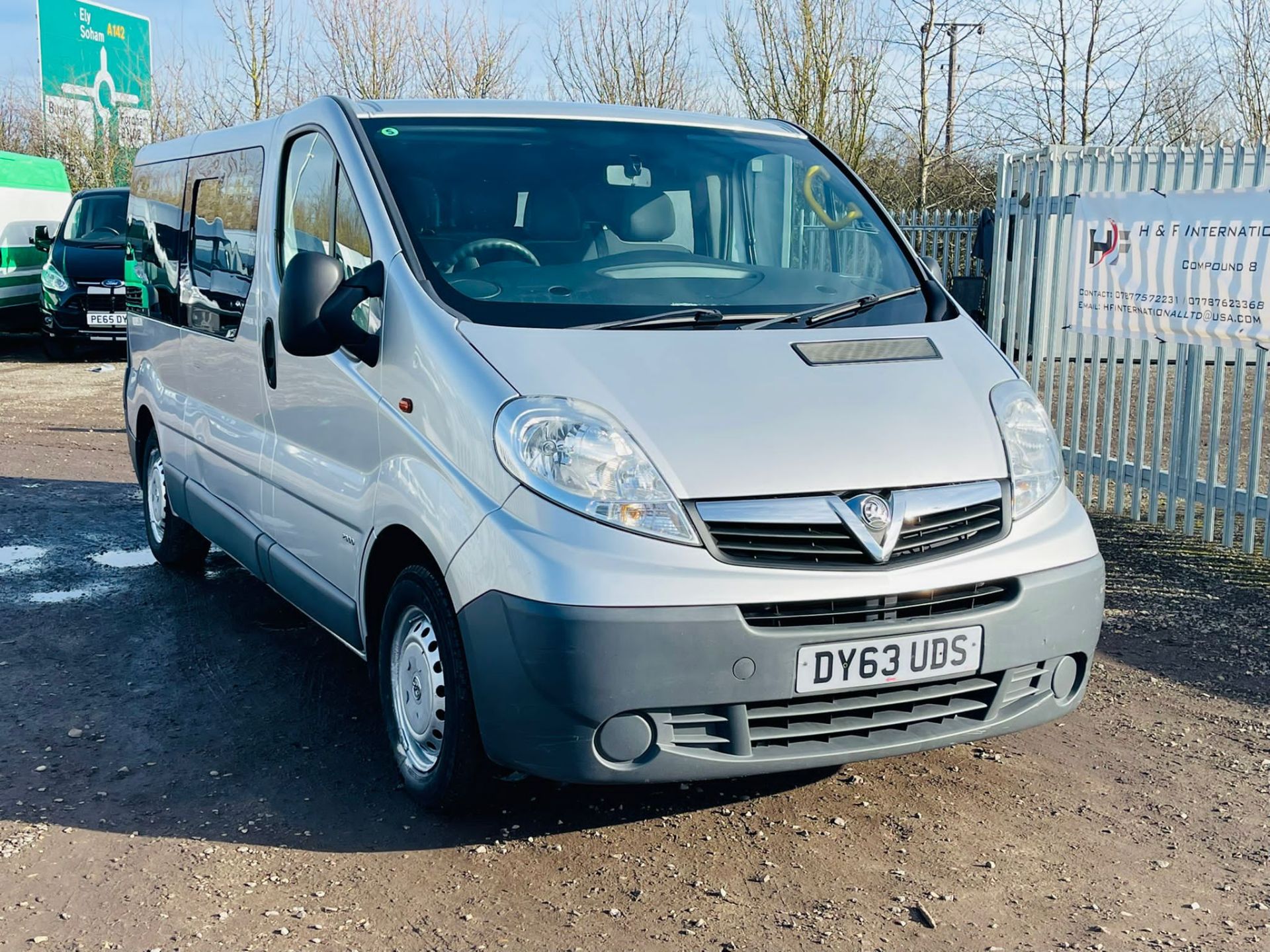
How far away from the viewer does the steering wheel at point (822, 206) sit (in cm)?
458

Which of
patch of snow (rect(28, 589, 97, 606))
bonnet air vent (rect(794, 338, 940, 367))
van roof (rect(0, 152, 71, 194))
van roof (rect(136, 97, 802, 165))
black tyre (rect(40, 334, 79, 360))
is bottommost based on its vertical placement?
patch of snow (rect(28, 589, 97, 606))

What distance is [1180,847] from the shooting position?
3.49 meters

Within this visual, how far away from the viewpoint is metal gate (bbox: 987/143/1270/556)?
6.74 meters

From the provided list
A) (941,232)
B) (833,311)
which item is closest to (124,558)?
(833,311)

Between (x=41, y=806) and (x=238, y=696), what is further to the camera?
(x=238, y=696)

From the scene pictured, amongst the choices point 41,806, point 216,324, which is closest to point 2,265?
point 216,324

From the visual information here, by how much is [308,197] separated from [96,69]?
28828mm

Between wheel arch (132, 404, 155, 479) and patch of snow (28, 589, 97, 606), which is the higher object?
wheel arch (132, 404, 155, 479)

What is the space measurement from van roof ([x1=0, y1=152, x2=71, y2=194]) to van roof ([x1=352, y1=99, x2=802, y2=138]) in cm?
1538

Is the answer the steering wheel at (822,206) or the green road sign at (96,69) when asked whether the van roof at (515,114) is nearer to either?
the steering wheel at (822,206)

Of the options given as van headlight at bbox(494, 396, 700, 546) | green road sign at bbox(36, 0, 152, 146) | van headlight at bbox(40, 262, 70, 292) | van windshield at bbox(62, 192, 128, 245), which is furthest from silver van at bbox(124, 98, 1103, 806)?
green road sign at bbox(36, 0, 152, 146)

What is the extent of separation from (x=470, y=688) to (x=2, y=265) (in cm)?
1642

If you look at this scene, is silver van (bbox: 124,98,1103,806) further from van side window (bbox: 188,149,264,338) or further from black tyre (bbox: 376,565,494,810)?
van side window (bbox: 188,149,264,338)

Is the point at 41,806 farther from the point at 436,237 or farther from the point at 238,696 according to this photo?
the point at 436,237
